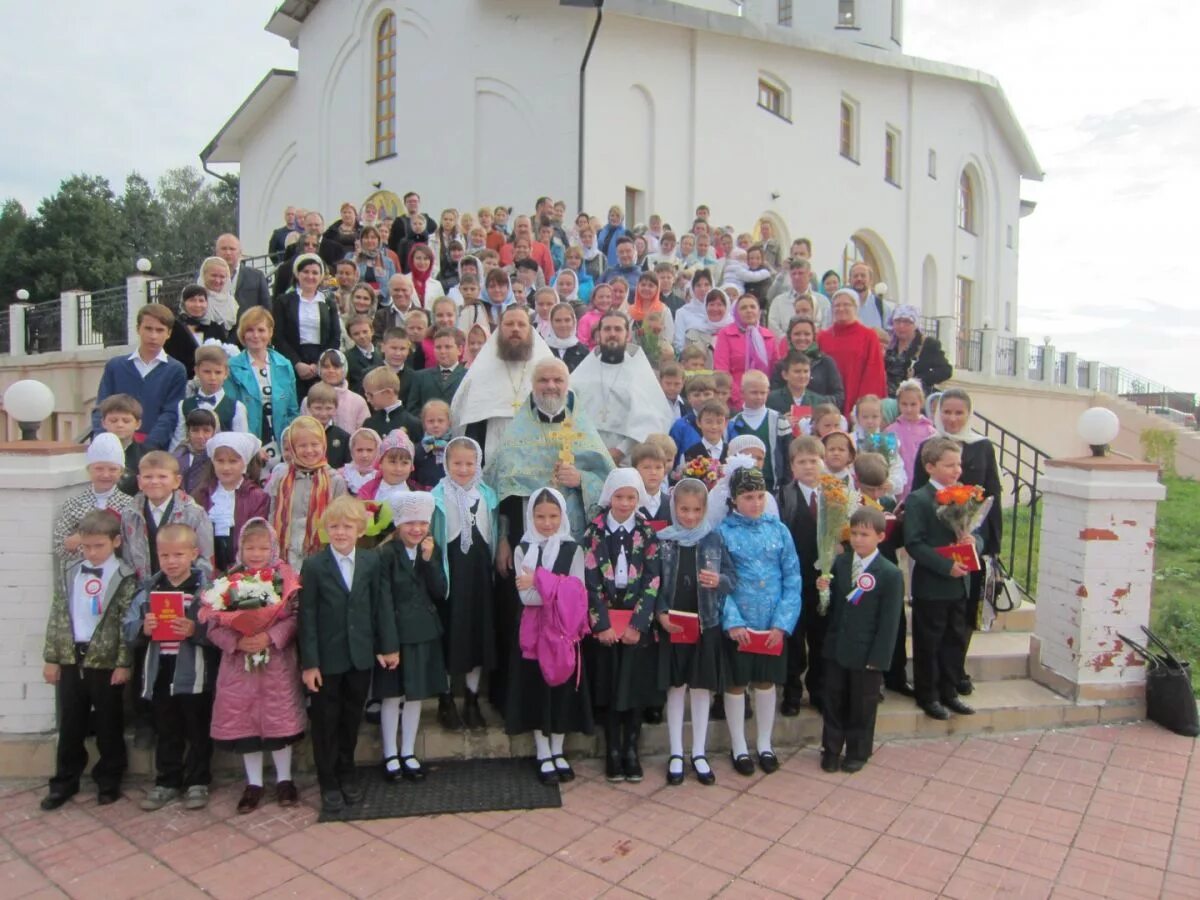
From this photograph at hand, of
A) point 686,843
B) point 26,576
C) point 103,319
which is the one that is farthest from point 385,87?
point 686,843

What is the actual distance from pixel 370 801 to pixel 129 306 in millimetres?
13940

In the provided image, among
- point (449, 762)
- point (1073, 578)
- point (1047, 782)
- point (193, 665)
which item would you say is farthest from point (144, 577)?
point (1073, 578)

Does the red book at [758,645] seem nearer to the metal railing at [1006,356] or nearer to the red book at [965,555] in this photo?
the red book at [965,555]

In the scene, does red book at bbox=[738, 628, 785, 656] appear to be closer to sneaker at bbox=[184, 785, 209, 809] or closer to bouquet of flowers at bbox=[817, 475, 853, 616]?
bouquet of flowers at bbox=[817, 475, 853, 616]

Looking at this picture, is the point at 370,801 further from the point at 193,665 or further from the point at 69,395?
the point at 69,395

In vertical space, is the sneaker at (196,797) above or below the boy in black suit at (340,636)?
below

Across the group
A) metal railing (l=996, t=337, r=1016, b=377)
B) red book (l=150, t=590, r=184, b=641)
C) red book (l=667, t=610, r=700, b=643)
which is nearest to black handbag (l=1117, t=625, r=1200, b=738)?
red book (l=667, t=610, r=700, b=643)

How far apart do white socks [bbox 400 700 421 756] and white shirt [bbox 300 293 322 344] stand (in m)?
3.45

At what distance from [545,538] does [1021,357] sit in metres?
19.2

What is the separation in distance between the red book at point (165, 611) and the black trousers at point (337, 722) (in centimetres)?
79

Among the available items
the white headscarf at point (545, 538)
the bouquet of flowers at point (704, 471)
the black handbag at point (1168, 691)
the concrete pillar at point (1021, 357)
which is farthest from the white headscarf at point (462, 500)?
the concrete pillar at point (1021, 357)

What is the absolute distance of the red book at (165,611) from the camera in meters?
4.21

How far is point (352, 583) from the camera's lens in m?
4.30

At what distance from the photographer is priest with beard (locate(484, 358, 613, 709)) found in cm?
491
